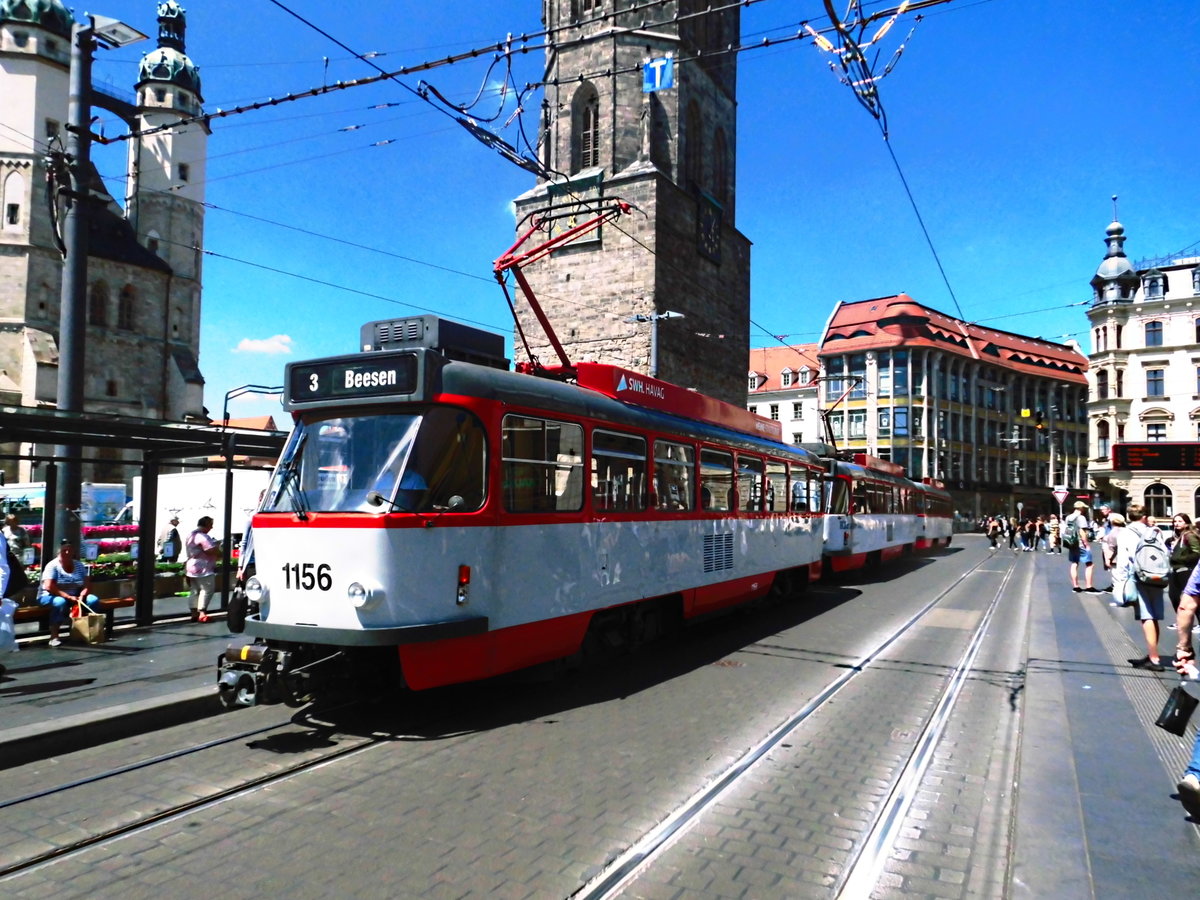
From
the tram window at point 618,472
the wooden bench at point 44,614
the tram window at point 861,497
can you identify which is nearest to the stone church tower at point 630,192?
the tram window at point 861,497

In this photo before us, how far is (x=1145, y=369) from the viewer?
60531 millimetres

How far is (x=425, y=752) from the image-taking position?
5.72 m

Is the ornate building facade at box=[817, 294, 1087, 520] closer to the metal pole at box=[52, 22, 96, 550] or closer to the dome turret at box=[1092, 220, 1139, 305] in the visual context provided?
the dome turret at box=[1092, 220, 1139, 305]

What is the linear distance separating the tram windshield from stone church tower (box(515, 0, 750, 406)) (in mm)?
30152

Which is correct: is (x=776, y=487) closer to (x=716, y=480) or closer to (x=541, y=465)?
(x=716, y=480)

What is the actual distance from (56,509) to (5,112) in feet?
198

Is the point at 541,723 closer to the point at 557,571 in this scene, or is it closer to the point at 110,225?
the point at 557,571

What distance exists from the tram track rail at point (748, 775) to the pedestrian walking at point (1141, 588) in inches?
87.5

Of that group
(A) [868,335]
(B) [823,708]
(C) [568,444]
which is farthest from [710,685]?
(A) [868,335]

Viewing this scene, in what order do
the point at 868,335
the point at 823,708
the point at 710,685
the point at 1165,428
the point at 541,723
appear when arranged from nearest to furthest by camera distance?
the point at 541,723 < the point at 823,708 < the point at 710,685 < the point at 1165,428 < the point at 868,335

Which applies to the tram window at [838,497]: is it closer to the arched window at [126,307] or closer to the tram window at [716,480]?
the tram window at [716,480]

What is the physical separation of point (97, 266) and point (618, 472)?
60.6 metres

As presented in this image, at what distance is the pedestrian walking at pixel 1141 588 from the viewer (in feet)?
28.3

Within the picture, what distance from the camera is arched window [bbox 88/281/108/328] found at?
56.3m
